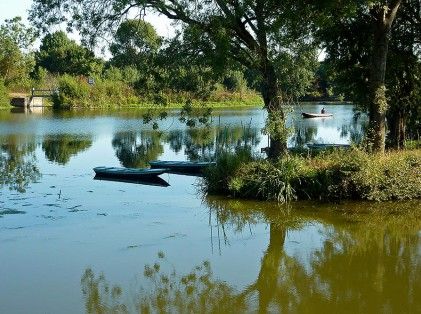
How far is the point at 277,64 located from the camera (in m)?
16.0

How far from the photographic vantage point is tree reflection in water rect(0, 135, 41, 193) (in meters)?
19.1

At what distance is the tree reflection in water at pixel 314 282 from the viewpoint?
7.99 m

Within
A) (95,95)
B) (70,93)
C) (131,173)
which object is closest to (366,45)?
(131,173)

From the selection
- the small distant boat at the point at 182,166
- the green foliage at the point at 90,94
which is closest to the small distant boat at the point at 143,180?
the small distant boat at the point at 182,166

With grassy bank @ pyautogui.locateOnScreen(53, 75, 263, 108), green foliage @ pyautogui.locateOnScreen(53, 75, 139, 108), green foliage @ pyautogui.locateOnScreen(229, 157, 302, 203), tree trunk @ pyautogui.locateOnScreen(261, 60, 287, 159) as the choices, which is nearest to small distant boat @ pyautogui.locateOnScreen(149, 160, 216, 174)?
tree trunk @ pyautogui.locateOnScreen(261, 60, 287, 159)

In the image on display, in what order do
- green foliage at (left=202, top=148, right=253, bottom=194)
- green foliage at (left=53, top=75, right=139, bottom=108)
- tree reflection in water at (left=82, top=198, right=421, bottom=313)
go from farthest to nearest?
green foliage at (left=53, top=75, right=139, bottom=108), green foliage at (left=202, top=148, right=253, bottom=194), tree reflection in water at (left=82, top=198, right=421, bottom=313)

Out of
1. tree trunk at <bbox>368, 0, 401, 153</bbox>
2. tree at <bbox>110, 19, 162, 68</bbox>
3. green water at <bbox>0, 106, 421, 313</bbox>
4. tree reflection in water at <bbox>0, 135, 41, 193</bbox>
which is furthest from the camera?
tree reflection in water at <bbox>0, 135, 41, 193</bbox>

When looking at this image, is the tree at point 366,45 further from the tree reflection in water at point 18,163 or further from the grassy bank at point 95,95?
the grassy bank at point 95,95

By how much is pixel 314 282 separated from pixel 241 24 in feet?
31.2

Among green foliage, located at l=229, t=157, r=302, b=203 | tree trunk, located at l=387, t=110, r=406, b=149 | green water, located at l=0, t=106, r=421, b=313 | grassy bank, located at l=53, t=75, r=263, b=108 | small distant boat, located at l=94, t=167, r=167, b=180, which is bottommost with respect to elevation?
green water, located at l=0, t=106, r=421, b=313

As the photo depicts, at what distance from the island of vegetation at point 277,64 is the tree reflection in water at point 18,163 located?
4.77 metres

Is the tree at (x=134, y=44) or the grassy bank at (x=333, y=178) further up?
the tree at (x=134, y=44)

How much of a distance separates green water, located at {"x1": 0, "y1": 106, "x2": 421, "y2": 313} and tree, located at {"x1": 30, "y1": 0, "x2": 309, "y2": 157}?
3.86m

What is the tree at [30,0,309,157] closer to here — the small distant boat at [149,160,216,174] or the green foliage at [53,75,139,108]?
the small distant boat at [149,160,216,174]
